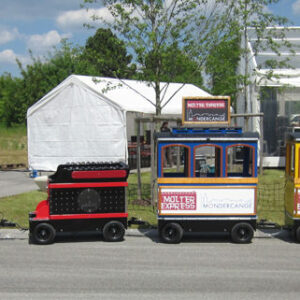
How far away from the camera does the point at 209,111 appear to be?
10.0 meters

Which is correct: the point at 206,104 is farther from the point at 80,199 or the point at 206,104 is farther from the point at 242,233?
the point at 80,199

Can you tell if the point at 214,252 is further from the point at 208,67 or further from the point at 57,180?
the point at 208,67

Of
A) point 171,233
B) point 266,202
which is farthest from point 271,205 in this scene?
point 171,233

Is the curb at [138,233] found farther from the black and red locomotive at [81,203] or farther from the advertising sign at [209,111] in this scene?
the advertising sign at [209,111]

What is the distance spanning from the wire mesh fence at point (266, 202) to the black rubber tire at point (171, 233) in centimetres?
300

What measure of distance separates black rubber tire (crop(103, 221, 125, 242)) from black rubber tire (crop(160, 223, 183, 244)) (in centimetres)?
79

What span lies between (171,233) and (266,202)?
488 cm

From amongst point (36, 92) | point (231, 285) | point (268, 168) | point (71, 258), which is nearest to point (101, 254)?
point (71, 258)

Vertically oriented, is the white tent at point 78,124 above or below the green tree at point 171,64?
below

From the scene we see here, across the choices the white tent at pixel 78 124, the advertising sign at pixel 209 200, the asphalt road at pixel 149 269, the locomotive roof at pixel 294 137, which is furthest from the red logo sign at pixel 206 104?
the white tent at pixel 78 124

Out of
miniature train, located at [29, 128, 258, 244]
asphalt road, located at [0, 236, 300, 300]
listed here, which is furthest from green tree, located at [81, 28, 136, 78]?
asphalt road, located at [0, 236, 300, 300]

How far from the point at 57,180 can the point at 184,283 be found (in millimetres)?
3486

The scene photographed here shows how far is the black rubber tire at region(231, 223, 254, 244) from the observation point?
368 inches

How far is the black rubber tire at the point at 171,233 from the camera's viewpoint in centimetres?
933
